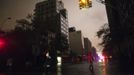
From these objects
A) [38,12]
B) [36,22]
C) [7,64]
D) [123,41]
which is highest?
[38,12]

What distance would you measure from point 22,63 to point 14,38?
623 centimetres

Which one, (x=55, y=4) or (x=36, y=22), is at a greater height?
(x=55, y=4)

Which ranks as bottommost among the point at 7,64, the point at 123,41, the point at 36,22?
the point at 7,64

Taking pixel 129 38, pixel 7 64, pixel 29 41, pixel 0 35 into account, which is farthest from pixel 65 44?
pixel 0 35

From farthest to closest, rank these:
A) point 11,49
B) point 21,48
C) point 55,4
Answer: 1. point 55,4
2. point 21,48
3. point 11,49

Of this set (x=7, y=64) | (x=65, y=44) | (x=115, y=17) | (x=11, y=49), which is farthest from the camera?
(x=65, y=44)

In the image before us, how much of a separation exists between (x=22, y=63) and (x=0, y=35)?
3415 cm

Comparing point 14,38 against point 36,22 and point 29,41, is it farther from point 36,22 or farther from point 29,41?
point 36,22

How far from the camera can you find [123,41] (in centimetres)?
5184

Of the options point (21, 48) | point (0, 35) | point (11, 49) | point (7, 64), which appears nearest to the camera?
point (0, 35)

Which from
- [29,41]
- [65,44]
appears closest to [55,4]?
[65,44]

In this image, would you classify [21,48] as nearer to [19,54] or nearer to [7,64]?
[19,54]

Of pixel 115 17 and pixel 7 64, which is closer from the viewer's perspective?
pixel 7 64

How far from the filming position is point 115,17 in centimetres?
6719
